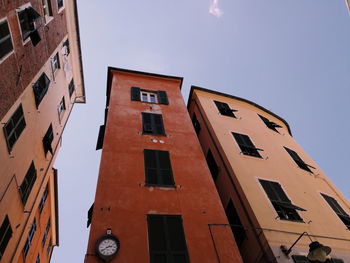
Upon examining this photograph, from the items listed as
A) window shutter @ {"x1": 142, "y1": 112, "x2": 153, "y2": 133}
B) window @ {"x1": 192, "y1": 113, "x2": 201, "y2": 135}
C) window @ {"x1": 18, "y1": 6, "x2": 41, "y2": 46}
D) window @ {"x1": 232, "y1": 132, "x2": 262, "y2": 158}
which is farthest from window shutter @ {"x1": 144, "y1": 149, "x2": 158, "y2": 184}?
window @ {"x1": 18, "y1": 6, "x2": 41, "y2": 46}

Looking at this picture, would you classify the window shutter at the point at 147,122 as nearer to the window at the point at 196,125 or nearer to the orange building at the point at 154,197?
the orange building at the point at 154,197

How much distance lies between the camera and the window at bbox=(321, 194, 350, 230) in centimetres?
1070

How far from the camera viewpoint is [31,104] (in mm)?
11914

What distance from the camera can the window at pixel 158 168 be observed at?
9.06 meters

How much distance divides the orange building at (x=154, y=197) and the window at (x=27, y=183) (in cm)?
332

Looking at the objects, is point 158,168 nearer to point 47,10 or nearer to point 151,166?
point 151,166

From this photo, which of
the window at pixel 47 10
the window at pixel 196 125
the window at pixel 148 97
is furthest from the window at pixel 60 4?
the window at pixel 196 125

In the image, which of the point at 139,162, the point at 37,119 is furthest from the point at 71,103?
the point at 139,162

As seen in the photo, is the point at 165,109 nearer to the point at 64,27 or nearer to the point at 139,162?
the point at 139,162

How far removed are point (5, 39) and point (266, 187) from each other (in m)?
10.7

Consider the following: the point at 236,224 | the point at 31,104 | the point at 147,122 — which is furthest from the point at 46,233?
the point at 236,224

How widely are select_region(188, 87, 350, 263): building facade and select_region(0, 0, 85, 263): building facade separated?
26.2ft

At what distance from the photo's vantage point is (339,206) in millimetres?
11672

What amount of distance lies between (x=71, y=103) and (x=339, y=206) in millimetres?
16691
